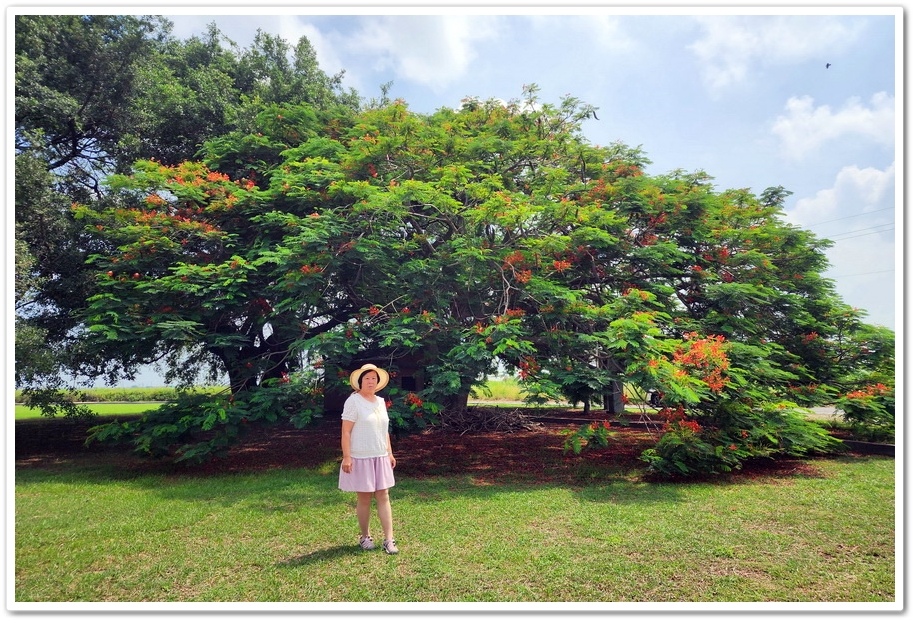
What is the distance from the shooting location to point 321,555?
421cm

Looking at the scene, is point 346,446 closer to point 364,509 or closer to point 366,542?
point 364,509

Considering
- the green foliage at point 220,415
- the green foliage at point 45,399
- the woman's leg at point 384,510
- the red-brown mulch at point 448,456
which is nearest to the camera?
the woman's leg at point 384,510

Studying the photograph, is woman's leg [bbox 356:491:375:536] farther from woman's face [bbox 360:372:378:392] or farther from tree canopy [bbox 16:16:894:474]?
tree canopy [bbox 16:16:894:474]

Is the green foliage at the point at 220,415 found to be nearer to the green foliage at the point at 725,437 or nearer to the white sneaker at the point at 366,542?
the white sneaker at the point at 366,542

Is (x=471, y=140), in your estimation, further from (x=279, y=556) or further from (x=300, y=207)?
(x=279, y=556)

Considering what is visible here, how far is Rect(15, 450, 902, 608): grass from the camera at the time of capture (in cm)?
365

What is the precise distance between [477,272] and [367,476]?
4.57 metres

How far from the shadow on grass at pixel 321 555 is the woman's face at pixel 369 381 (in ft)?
4.65

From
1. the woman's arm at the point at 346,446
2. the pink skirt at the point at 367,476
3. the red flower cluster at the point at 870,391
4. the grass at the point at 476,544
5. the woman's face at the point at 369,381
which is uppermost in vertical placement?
the woman's face at the point at 369,381

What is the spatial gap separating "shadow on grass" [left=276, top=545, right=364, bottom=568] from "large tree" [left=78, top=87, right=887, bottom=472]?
295 cm

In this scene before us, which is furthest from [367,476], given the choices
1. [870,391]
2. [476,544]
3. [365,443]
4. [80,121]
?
[80,121]

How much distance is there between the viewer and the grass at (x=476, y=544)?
12.0 feet

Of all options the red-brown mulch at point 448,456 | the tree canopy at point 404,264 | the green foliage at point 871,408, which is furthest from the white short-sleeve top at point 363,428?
the green foliage at point 871,408
